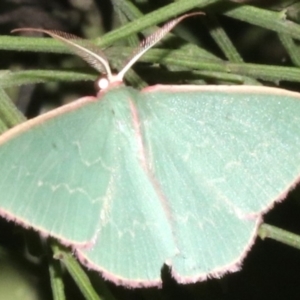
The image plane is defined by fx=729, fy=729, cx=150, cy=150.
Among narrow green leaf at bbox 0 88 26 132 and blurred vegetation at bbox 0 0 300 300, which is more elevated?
narrow green leaf at bbox 0 88 26 132

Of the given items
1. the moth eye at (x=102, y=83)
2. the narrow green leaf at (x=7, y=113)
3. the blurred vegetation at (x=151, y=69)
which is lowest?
the blurred vegetation at (x=151, y=69)

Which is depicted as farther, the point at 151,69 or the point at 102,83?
the point at 151,69

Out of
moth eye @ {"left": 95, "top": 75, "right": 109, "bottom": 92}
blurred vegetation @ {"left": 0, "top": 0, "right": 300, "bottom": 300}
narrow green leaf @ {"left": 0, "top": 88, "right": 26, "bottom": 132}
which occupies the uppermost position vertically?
narrow green leaf @ {"left": 0, "top": 88, "right": 26, "bottom": 132}

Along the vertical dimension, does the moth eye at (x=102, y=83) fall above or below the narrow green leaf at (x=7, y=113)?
below

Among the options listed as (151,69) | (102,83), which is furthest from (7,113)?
(151,69)

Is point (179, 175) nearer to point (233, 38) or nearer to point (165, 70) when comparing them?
point (165, 70)

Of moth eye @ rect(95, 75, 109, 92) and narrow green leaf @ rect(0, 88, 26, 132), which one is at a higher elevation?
narrow green leaf @ rect(0, 88, 26, 132)

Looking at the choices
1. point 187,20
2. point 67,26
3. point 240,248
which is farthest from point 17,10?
point 240,248

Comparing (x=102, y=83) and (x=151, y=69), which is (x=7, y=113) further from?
(x=151, y=69)
